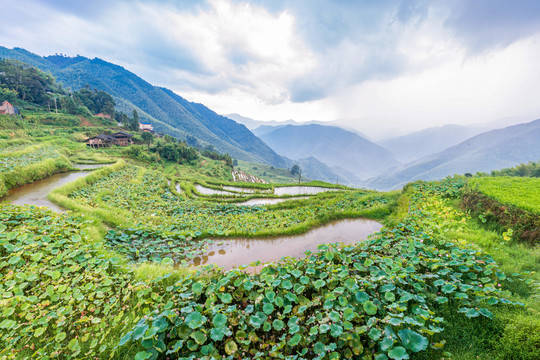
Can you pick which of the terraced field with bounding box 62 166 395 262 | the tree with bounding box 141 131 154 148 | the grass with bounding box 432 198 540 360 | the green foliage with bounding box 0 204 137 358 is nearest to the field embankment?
the grass with bounding box 432 198 540 360

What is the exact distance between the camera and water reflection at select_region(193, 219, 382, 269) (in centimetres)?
774

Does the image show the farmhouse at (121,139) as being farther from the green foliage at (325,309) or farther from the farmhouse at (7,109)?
the green foliage at (325,309)

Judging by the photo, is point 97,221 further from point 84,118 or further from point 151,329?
point 84,118

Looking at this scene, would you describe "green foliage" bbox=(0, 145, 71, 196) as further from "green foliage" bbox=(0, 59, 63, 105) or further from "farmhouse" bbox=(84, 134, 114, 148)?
"green foliage" bbox=(0, 59, 63, 105)

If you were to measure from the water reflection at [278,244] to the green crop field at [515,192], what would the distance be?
4.50 meters

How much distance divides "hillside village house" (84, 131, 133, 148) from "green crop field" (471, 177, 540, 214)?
2245 inches

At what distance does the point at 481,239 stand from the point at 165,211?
15565mm

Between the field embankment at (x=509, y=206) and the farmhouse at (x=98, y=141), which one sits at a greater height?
the farmhouse at (x=98, y=141)

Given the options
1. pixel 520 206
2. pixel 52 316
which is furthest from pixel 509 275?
pixel 52 316

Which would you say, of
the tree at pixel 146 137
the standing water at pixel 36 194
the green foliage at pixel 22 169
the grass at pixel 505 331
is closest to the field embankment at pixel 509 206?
the grass at pixel 505 331

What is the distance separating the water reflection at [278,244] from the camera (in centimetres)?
774

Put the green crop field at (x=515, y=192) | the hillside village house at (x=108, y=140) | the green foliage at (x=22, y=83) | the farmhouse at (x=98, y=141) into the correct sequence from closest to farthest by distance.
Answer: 1. the green crop field at (x=515, y=192)
2. the farmhouse at (x=98, y=141)
3. the hillside village house at (x=108, y=140)
4. the green foliage at (x=22, y=83)

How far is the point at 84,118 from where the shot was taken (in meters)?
59.4

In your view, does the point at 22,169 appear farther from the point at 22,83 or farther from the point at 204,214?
the point at 22,83
